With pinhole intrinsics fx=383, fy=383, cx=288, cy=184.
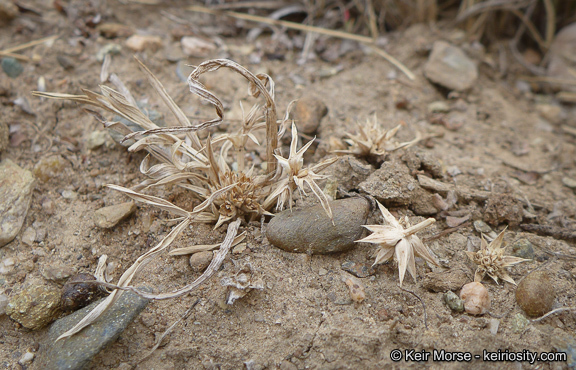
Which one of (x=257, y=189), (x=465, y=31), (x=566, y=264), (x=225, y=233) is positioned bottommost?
(x=566, y=264)

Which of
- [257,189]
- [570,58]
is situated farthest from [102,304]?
[570,58]

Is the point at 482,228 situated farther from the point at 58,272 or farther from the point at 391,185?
the point at 58,272

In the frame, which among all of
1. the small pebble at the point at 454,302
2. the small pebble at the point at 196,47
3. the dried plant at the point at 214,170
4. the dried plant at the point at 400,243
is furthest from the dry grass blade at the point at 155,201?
the small pebble at the point at 196,47

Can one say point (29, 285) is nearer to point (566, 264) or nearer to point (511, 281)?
point (511, 281)

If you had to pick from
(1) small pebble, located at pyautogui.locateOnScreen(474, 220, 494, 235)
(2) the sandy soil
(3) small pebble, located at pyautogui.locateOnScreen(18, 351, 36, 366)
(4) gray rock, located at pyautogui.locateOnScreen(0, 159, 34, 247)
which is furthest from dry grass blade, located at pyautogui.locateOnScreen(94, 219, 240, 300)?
(1) small pebble, located at pyautogui.locateOnScreen(474, 220, 494, 235)

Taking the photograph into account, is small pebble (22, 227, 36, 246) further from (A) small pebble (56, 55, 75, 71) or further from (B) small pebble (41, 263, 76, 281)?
(A) small pebble (56, 55, 75, 71)

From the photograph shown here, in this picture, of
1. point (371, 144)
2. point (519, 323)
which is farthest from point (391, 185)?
point (519, 323)
